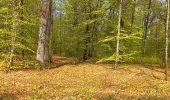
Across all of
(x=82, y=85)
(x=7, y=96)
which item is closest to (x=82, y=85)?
(x=82, y=85)

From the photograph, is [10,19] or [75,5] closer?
[10,19]

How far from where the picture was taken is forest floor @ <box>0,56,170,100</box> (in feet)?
60.6

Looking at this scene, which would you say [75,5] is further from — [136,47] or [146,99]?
[146,99]

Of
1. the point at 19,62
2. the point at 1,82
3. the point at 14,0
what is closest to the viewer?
the point at 1,82

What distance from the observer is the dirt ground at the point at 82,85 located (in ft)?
60.5

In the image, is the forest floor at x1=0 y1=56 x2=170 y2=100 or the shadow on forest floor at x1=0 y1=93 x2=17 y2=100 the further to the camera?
the forest floor at x1=0 y1=56 x2=170 y2=100

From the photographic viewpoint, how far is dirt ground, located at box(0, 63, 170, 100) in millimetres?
18438

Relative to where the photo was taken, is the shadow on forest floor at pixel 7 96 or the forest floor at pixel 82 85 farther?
the forest floor at pixel 82 85

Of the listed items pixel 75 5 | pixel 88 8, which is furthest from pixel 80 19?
pixel 88 8

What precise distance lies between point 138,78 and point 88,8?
17.0 m

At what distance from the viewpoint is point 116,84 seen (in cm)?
2342

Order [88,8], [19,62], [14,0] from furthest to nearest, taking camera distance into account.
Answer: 1. [88,8]
2. [19,62]
3. [14,0]

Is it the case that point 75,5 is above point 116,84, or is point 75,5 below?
above

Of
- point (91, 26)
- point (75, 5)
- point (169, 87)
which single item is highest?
point (75, 5)
